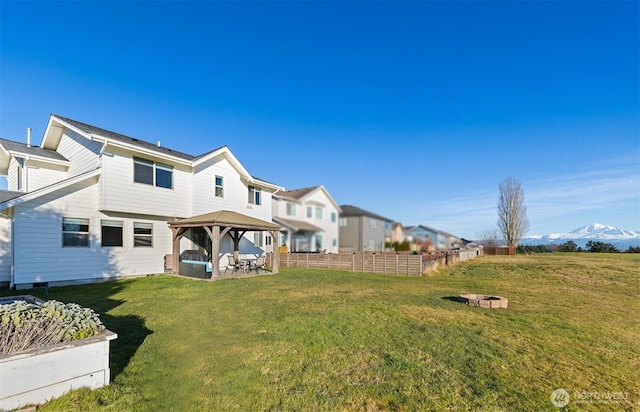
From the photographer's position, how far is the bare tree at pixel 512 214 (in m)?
42.8

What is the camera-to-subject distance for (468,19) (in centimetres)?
1540

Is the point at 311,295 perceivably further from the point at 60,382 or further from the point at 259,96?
the point at 259,96

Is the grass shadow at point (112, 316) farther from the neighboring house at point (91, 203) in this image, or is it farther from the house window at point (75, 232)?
the house window at point (75, 232)

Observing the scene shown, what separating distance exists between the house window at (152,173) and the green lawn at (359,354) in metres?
6.14

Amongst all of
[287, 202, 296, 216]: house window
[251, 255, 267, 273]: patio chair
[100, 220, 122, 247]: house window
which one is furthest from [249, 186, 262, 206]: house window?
[287, 202, 296, 216]: house window

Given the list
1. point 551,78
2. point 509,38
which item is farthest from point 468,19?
point 551,78

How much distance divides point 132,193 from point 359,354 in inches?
504

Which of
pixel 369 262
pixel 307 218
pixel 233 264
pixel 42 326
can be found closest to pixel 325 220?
pixel 307 218

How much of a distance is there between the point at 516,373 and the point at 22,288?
15.0 m

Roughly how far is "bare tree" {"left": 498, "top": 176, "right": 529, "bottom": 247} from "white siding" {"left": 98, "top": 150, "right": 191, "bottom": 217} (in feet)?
146

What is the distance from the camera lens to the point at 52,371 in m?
3.36

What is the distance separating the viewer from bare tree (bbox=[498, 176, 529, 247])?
42.8m

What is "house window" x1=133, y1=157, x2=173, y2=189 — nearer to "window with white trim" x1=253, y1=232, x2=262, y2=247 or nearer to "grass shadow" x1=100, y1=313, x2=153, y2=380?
"window with white trim" x1=253, y1=232, x2=262, y2=247

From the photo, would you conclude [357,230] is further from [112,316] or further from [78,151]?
[112,316]
